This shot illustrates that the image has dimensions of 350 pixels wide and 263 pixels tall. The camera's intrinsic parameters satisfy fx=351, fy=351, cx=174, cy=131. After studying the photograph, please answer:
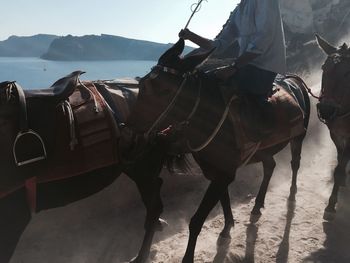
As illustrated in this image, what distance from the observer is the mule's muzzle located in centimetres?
478

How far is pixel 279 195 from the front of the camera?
5988 mm

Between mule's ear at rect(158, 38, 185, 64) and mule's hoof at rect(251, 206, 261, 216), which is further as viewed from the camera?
mule's hoof at rect(251, 206, 261, 216)

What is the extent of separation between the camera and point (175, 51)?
9.68 ft

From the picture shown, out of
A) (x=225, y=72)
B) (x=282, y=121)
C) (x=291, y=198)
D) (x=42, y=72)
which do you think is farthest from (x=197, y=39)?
(x=42, y=72)

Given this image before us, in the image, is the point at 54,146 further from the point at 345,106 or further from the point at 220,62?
the point at 345,106

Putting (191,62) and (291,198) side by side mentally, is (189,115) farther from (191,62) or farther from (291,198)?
(291,198)

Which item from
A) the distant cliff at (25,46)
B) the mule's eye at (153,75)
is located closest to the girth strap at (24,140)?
the mule's eye at (153,75)

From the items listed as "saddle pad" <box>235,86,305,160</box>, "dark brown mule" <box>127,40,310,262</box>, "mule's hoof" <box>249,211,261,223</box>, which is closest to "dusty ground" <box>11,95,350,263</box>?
"mule's hoof" <box>249,211,261,223</box>

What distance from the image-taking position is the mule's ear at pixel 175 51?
2934 mm

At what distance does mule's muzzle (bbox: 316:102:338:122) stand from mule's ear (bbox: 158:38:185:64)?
273 cm

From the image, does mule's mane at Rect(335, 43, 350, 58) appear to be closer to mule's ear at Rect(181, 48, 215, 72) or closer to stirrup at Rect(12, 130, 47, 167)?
mule's ear at Rect(181, 48, 215, 72)

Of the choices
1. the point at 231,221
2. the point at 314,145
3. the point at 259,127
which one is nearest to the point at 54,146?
the point at 259,127

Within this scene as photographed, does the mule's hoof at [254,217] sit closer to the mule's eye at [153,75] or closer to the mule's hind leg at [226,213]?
the mule's hind leg at [226,213]

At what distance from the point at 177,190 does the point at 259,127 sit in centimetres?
278
